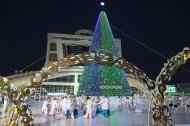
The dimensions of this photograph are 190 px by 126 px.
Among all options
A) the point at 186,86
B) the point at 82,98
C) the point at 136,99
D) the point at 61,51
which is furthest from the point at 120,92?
the point at 186,86

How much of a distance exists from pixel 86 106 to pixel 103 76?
520 cm

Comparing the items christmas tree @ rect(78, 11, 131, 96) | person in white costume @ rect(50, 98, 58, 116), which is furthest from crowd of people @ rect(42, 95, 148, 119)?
christmas tree @ rect(78, 11, 131, 96)

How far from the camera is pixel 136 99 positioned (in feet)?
86.6

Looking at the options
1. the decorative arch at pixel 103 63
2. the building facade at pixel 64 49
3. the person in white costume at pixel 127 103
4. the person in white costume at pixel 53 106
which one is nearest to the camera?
the decorative arch at pixel 103 63

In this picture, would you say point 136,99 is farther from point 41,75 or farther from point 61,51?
point 61,51

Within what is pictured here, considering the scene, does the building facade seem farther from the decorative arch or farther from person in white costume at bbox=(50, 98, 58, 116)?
the decorative arch

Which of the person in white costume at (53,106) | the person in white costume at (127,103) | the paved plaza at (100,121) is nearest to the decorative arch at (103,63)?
the paved plaza at (100,121)

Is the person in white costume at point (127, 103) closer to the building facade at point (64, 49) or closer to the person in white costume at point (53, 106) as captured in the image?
the person in white costume at point (53, 106)

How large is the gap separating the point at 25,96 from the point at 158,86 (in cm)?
240

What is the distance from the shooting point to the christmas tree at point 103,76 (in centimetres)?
2416

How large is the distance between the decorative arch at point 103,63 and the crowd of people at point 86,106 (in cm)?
1341

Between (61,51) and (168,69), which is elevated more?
(61,51)

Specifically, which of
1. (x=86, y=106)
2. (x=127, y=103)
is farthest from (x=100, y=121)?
(x=127, y=103)

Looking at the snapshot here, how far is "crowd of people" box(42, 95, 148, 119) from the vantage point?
19044mm
